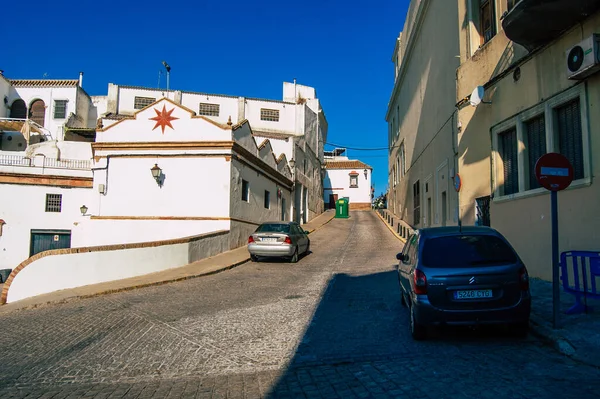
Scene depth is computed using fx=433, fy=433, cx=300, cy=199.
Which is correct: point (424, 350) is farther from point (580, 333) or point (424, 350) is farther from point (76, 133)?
point (76, 133)

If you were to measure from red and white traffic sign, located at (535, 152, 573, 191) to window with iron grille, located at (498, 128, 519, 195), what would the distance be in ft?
16.0

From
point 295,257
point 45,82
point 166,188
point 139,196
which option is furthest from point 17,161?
point 295,257

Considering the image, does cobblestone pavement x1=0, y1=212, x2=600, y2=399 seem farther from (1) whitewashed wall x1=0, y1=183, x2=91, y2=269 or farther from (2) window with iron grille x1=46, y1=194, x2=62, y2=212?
(2) window with iron grille x1=46, y1=194, x2=62, y2=212

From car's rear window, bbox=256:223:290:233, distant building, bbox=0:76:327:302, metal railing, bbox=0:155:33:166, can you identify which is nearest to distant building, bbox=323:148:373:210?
distant building, bbox=0:76:327:302

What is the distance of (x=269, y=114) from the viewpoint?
35469mm

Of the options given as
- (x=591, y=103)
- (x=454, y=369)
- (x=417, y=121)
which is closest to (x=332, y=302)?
(x=454, y=369)

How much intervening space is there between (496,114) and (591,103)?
3508 millimetres

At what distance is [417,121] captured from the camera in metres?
25.4

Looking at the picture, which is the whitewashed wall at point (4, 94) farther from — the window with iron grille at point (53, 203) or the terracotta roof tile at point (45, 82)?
the window with iron grille at point (53, 203)

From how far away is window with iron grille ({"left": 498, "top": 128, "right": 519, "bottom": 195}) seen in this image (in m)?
11.1

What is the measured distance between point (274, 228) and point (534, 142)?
914 centimetres

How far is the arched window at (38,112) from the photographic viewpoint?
35.4m

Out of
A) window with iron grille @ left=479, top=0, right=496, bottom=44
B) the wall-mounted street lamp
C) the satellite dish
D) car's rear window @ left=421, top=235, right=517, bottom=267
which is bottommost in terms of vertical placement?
car's rear window @ left=421, top=235, right=517, bottom=267

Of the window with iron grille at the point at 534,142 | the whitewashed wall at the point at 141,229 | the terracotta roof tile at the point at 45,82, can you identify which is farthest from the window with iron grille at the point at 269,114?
the window with iron grille at the point at 534,142
